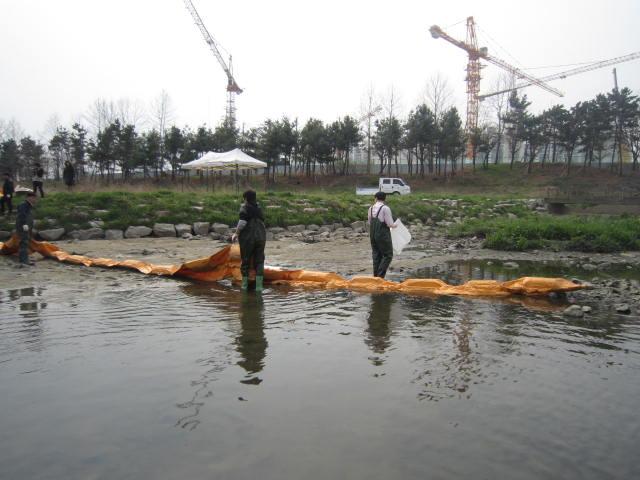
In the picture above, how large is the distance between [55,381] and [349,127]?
4294 cm

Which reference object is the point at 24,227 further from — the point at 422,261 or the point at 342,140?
the point at 342,140

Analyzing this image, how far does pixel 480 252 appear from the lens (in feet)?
42.5

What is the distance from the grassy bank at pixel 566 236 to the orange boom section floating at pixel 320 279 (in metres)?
6.87

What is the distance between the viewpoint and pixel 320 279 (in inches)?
311

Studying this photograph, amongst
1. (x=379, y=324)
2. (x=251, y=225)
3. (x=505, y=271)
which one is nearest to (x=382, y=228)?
(x=251, y=225)

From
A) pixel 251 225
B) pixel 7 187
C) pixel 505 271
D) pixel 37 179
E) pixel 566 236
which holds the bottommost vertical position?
pixel 505 271

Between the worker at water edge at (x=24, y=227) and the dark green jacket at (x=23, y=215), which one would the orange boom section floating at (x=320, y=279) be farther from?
the dark green jacket at (x=23, y=215)

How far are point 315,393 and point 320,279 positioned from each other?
435cm

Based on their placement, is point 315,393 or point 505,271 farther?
point 505,271

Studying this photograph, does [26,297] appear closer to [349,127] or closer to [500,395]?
[500,395]

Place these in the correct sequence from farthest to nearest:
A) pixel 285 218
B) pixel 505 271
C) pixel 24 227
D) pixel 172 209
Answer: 1. pixel 285 218
2. pixel 172 209
3. pixel 505 271
4. pixel 24 227

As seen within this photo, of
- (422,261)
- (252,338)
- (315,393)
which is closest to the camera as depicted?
(315,393)

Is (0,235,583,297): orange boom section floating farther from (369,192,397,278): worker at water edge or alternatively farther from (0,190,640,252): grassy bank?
(0,190,640,252): grassy bank

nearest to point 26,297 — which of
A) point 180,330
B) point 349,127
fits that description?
point 180,330
